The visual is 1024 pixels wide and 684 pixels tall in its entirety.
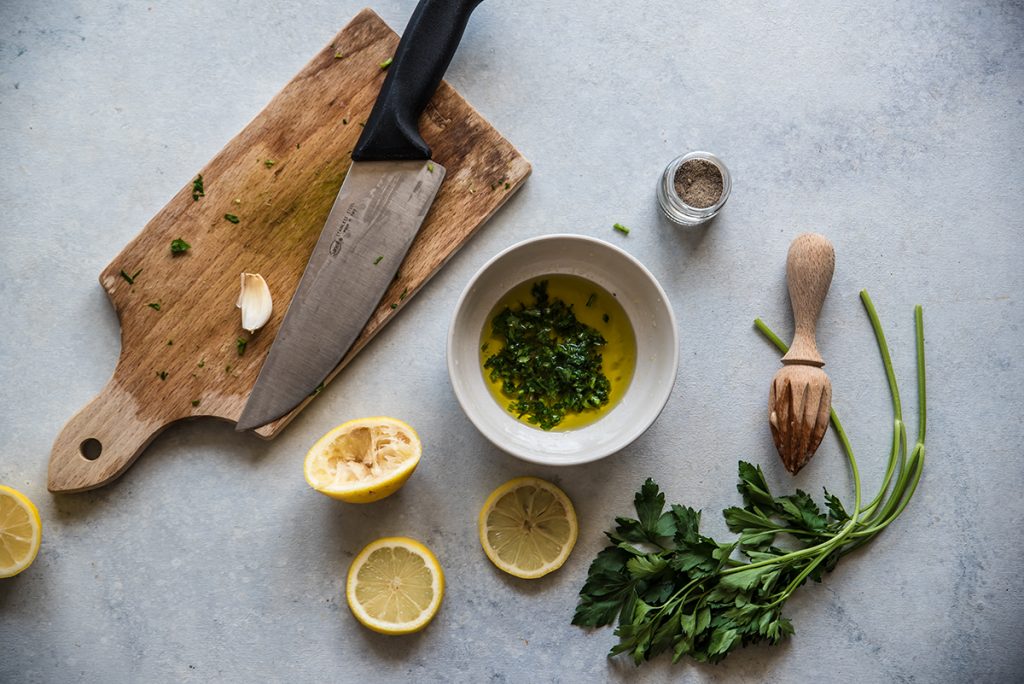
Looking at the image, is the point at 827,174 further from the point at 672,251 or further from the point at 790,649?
the point at 790,649

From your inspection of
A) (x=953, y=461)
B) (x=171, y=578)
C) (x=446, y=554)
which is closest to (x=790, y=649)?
(x=953, y=461)

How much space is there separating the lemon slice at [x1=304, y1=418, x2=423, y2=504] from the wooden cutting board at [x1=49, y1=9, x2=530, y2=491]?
14 centimetres

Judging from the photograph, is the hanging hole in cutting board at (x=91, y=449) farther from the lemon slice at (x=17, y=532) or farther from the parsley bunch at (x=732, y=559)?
the parsley bunch at (x=732, y=559)

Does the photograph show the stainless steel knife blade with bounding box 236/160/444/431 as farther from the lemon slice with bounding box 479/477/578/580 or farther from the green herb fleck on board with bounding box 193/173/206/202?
the lemon slice with bounding box 479/477/578/580

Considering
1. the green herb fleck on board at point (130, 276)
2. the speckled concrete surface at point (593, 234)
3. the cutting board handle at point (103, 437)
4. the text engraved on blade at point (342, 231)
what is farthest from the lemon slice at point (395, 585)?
the green herb fleck on board at point (130, 276)

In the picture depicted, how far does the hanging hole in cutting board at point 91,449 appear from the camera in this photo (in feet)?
5.42

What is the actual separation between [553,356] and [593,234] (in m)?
0.32

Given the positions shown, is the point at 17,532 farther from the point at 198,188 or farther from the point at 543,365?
the point at 543,365

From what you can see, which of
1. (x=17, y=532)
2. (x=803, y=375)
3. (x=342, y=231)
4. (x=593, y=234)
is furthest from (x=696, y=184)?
(x=17, y=532)

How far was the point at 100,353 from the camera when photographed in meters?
1.71

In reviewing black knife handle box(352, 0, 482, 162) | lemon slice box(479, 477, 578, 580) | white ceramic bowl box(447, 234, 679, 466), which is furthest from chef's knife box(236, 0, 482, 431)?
lemon slice box(479, 477, 578, 580)

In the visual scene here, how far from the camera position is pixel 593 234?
1748 millimetres

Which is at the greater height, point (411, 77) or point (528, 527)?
point (411, 77)

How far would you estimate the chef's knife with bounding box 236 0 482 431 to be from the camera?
1601 mm
